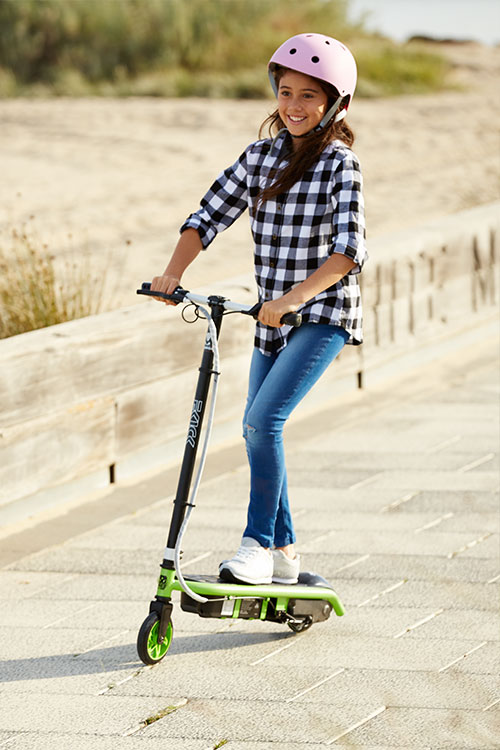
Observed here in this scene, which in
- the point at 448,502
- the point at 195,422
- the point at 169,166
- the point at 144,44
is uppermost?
the point at 144,44

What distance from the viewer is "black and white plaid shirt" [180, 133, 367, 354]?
3906mm

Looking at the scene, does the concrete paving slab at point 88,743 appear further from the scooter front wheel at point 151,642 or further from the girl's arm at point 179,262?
the girl's arm at point 179,262

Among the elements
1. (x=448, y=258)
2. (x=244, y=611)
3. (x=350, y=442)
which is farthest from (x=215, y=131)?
(x=244, y=611)

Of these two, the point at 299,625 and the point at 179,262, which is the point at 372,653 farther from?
the point at 179,262

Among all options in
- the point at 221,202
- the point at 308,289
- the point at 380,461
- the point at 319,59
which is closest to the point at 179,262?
the point at 221,202

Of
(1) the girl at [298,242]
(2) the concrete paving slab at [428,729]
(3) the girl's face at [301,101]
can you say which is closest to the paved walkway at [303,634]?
(2) the concrete paving slab at [428,729]

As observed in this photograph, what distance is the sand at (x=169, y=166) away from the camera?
37.6 feet

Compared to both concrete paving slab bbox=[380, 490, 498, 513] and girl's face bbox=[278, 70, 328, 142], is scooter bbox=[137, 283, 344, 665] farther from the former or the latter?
concrete paving slab bbox=[380, 490, 498, 513]

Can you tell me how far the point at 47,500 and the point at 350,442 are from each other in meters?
1.74

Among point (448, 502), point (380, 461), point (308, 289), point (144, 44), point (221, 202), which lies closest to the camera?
point (308, 289)

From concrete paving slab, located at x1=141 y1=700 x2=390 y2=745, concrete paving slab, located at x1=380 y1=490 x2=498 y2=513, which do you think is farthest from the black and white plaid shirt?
concrete paving slab, located at x1=380 y1=490 x2=498 y2=513

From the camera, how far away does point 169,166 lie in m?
15.2

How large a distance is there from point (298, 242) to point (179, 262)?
0.41m

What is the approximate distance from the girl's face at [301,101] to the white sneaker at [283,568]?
1400 mm
